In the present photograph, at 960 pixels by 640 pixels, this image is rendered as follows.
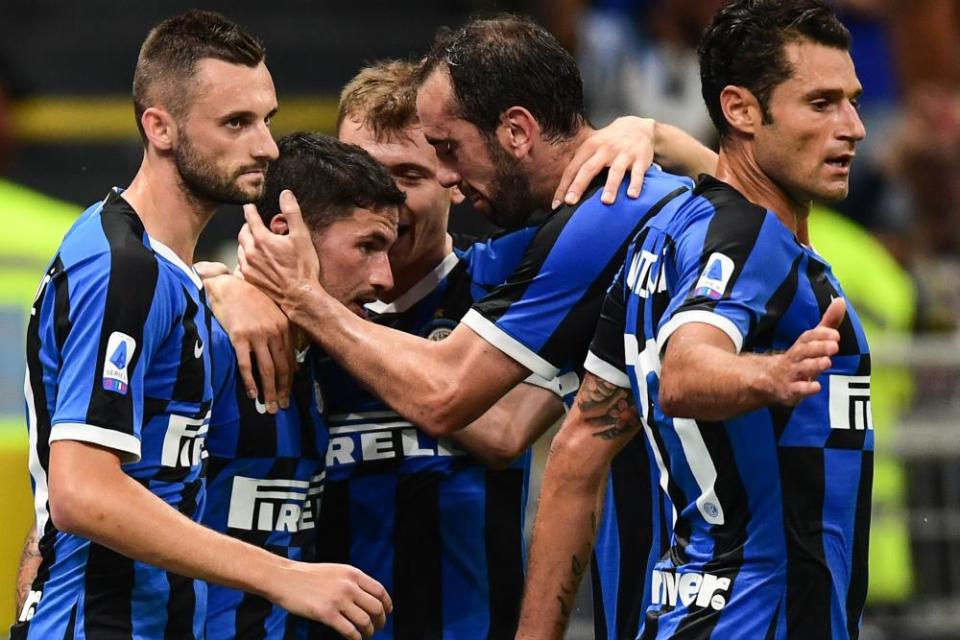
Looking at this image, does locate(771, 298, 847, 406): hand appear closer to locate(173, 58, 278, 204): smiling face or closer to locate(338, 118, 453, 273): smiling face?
locate(173, 58, 278, 204): smiling face

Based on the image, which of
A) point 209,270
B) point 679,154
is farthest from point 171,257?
point 679,154

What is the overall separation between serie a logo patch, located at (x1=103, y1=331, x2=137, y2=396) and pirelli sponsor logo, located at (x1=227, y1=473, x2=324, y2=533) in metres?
0.65

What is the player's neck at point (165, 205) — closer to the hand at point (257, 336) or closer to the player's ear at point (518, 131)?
the hand at point (257, 336)

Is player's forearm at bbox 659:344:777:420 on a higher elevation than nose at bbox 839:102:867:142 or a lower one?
lower

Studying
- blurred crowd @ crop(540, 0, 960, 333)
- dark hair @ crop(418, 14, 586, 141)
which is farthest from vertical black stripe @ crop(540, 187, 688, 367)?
blurred crowd @ crop(540, 0, 960, 333)

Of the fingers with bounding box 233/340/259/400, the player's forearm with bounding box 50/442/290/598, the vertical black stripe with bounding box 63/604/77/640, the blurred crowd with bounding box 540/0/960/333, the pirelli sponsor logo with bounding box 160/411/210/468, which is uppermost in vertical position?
the blurred crowd with bounding box 540/0/960/333

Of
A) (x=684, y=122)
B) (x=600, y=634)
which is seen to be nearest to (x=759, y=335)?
(x=600, y=634)

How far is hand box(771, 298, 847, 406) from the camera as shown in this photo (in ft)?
9.36

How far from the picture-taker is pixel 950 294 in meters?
8.92

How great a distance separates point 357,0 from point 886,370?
5686 millimetres

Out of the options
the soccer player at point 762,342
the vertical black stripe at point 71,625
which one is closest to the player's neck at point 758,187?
the soccer player at point 762,342

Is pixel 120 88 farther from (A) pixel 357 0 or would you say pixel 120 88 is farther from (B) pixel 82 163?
(A) pixel 357 0

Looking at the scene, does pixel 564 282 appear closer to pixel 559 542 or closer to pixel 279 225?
pixel 559 542

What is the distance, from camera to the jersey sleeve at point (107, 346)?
3229 mm
